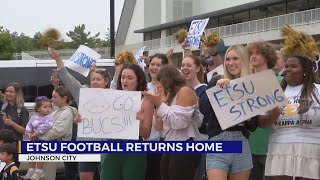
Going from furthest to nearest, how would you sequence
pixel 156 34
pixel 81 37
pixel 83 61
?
pixel 81 37
pixel 156 34
pixel 83 61

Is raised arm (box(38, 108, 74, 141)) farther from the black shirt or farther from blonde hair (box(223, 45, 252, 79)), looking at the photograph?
blonde hair (box(223, 45, 252, 79))

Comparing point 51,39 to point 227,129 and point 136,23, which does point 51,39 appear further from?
point 136,23

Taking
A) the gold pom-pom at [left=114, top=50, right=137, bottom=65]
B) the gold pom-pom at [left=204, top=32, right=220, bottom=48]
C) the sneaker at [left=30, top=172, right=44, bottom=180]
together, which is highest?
the gold pom-pom at [left=204, top=32, right=220, bottom=48]

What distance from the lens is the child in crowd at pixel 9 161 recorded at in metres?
7.29

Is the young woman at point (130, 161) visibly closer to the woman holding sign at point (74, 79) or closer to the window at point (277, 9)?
the woman holding sign at point (74, 79)

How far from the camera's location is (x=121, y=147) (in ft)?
18.8

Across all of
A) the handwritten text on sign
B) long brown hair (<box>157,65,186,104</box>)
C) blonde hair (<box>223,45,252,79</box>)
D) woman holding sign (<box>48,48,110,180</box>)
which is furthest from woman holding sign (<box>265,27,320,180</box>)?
woman holding sign (<box>48,48,110,180</box>)

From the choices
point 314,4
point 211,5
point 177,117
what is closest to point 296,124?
point 177,117

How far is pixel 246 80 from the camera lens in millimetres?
5156

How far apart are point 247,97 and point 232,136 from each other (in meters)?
0.39

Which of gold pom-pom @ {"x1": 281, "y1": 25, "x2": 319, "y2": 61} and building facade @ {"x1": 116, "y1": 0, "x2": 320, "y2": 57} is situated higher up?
building facade @ {"x1": 116, "y1": 0, "x2": 320, "y2": 57}

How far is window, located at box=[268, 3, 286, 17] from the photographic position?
46594 millimetres

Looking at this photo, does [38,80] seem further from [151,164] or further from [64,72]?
[151,164]

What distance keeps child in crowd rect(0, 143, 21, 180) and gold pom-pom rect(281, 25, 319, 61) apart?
143 inches
